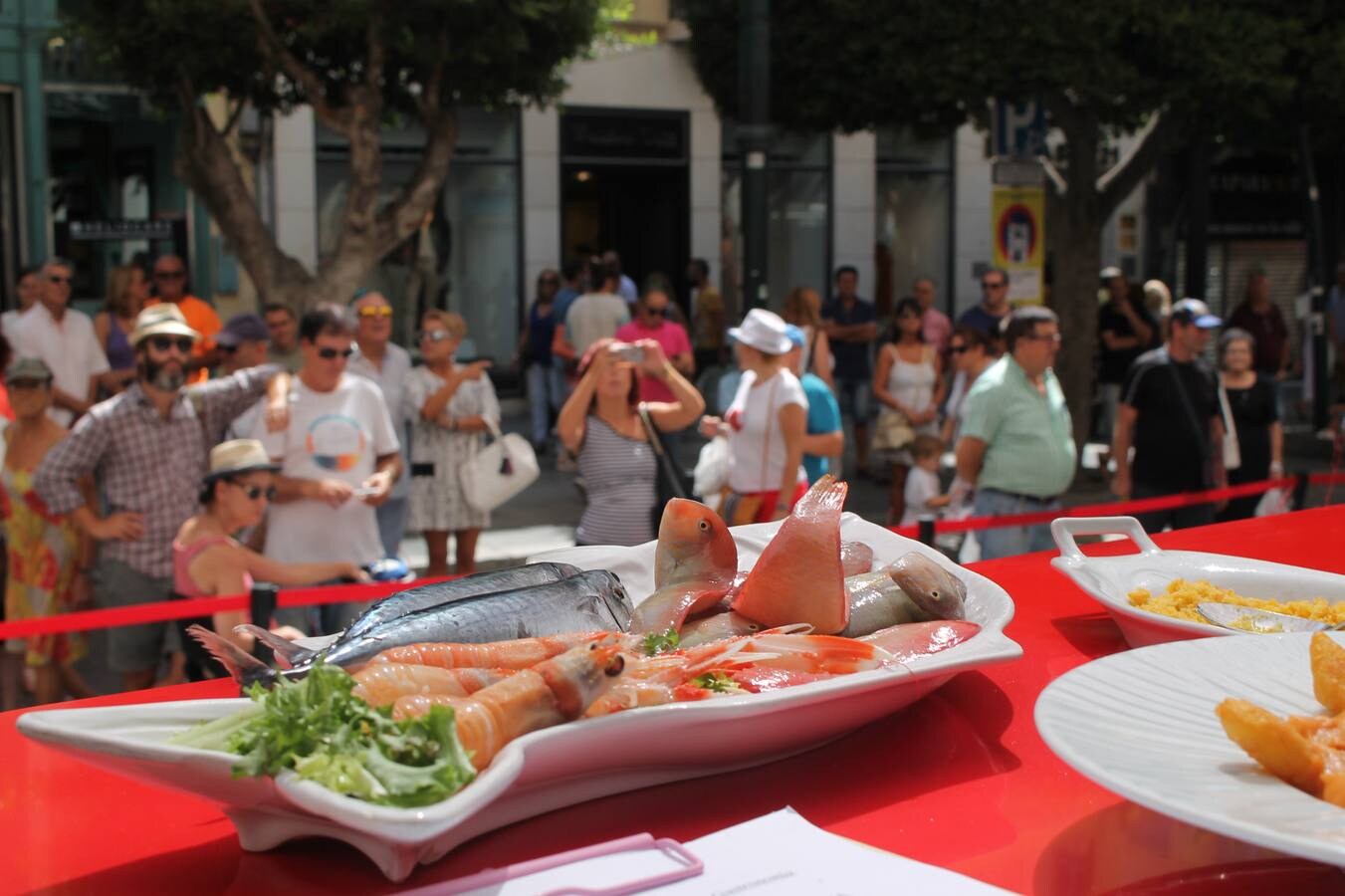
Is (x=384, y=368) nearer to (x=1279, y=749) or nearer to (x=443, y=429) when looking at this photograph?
(x=443, y=429)

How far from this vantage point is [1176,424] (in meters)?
8.22

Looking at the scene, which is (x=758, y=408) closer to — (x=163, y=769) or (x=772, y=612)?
(x=772, y=612)

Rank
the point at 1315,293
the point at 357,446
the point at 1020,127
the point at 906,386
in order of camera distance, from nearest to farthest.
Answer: the point at 357,446
the point at 906,386
the point at 1020,127
the point at 1315,293

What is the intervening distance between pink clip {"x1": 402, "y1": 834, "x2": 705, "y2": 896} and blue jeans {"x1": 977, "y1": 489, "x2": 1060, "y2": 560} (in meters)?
5.79

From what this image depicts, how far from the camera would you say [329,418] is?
672cm

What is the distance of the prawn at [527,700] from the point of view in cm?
134

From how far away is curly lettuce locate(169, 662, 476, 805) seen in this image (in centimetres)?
124

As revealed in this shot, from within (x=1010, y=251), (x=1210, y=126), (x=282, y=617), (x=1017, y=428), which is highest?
(x=1210, y=126)

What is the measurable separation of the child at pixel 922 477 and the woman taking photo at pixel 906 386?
5.29 ft

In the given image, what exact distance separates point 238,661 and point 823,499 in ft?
2.47

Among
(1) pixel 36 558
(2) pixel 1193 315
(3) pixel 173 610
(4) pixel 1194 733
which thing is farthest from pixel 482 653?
(2) pixel 1193 315

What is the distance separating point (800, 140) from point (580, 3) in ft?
30.0

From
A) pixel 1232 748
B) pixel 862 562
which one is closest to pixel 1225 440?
pixel 862 562

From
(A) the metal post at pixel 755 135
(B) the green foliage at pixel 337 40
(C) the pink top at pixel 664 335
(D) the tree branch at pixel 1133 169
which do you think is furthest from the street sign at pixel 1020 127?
(B) the green foliage at pixel 337 40
